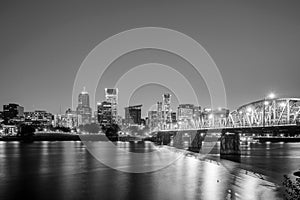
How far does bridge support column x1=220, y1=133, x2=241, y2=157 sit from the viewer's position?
3856 inches

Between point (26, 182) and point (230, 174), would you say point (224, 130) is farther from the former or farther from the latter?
point (26, 182)

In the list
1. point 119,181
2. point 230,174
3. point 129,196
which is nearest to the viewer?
point 129,196

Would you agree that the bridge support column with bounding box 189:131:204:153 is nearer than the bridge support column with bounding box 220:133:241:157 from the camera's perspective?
No

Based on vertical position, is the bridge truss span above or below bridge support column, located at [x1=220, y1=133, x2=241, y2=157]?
above

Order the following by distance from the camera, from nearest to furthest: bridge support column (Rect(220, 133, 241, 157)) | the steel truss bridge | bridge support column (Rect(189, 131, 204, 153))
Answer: the steel truss bridge < bridge support column (Rect(220, 133, 241, 157)) < bridge support column (Rect(189, 131, 204, 153))

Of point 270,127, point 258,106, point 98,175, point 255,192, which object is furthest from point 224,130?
point 255,192

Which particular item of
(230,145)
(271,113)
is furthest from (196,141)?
(271,113)

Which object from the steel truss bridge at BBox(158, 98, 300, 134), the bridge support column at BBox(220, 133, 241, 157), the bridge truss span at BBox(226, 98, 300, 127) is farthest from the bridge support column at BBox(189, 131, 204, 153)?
the bridge support column at BBox(220, 133, 241, 157)

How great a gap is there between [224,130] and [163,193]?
65750 millimetres

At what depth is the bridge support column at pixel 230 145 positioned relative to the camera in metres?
97.9

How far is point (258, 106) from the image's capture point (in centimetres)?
9481

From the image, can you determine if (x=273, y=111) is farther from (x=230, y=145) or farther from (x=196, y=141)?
(x=196, y=141)

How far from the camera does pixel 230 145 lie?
9975 centimetres

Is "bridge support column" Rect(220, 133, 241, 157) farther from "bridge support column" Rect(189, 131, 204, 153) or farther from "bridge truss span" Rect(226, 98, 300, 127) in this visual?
"bridge support column" Rect(189, 131, 204, 153)
